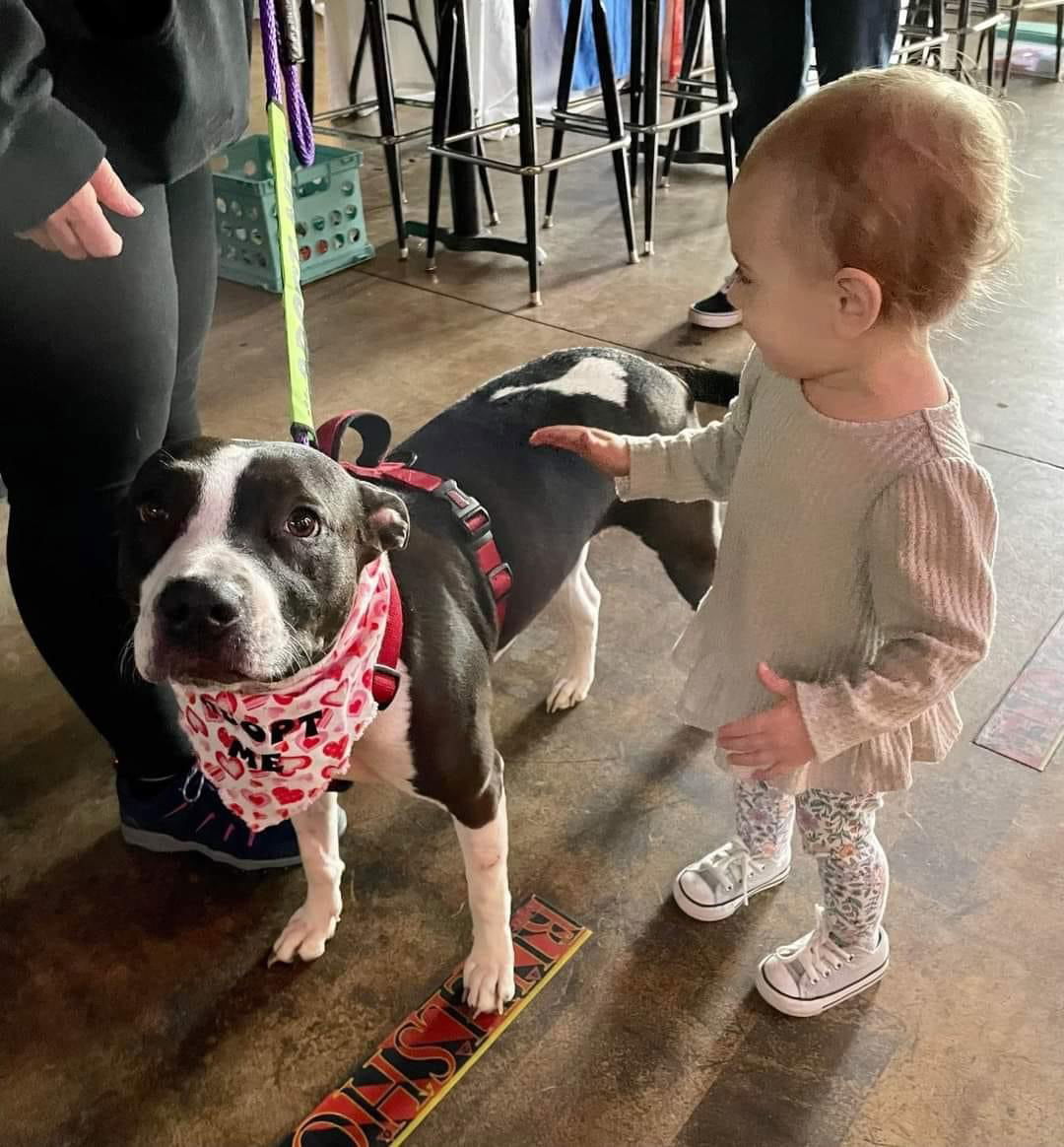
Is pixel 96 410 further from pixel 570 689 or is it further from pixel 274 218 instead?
pixel 274 218

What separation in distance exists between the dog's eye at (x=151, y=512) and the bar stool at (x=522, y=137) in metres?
2.82

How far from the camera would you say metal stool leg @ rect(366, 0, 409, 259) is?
4.08 m

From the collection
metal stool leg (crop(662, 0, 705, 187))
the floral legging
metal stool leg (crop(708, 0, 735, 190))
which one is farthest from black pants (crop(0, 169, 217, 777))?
metal stool leg (crop(662, 0, 705, 187))

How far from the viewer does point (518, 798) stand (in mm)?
1967

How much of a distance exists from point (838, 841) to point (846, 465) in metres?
0.57

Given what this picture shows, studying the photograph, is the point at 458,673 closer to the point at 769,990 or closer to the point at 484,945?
the point at 484,945

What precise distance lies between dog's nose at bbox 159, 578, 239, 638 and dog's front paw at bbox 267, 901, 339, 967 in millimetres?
749

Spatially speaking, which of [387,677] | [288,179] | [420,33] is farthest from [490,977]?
[420,33]

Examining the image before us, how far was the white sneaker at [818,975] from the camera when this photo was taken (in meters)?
1.56

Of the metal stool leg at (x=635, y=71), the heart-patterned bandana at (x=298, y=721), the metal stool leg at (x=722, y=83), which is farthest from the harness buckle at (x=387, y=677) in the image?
the metal stool leg at (x=722, y=83)

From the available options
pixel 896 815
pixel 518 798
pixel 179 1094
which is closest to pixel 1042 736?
pixel 896 815

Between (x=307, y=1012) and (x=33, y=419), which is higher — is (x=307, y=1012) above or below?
below

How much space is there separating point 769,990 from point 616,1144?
32cm

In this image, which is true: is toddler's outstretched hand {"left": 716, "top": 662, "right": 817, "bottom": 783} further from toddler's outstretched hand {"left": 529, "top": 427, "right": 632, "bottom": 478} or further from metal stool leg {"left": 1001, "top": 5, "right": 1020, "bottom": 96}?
metal stool leg {"left": 1001, "top": 5, "right": 1020, "bottom": 96}
